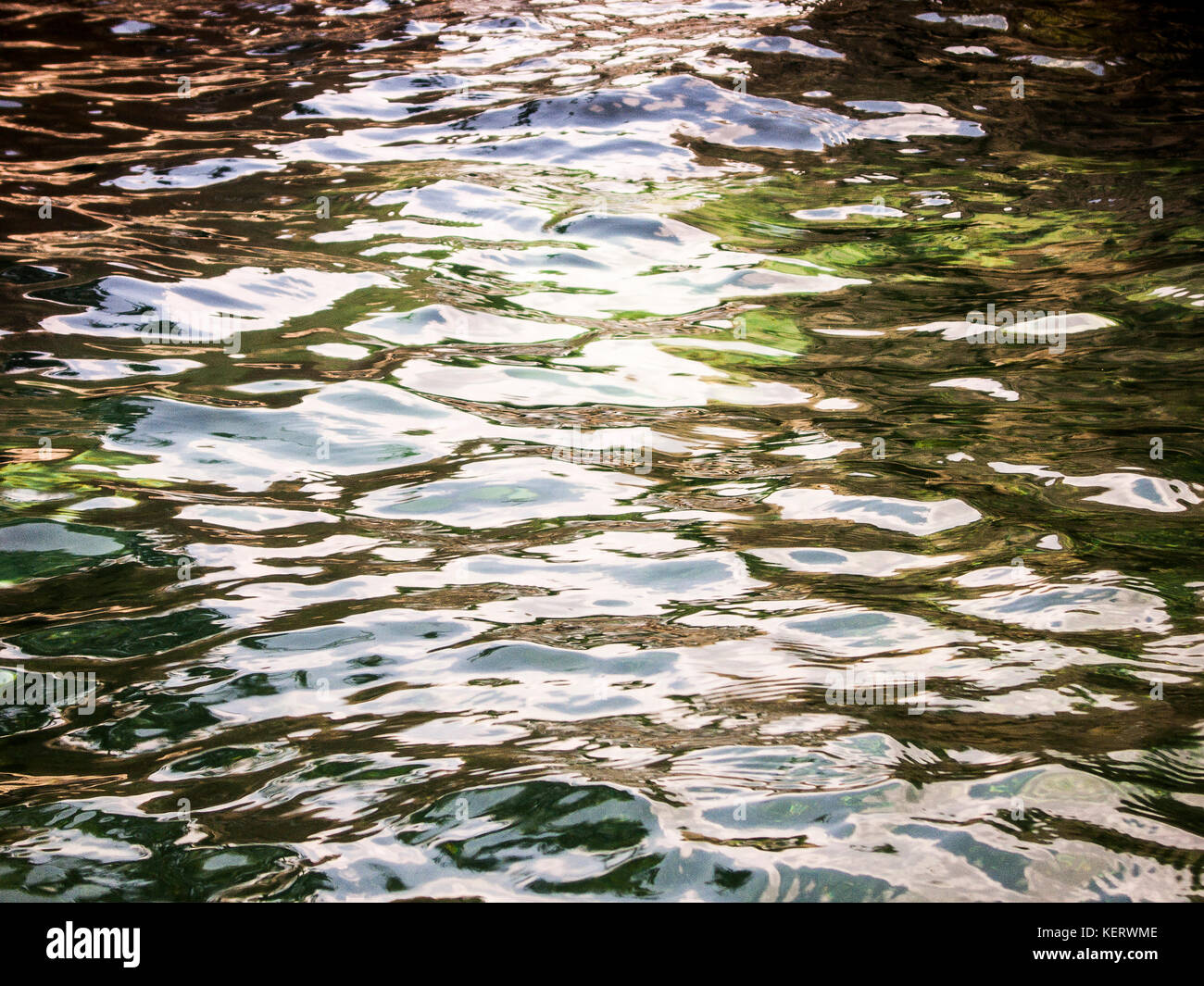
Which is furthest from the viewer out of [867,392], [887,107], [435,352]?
[887,107]

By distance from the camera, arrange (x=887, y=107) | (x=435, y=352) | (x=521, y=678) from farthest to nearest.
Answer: (x=887, y=107), (x=435, y=352), (x=521, y=678)

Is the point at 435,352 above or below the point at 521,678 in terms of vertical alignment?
above

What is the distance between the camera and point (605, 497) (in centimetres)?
449

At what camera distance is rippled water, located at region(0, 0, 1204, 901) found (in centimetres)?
280

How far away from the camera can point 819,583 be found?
12.6ft

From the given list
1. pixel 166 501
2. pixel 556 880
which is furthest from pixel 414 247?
pixel 556 880

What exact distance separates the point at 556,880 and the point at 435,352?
3627 mm

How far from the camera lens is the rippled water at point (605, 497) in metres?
2.80

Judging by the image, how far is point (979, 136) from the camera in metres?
8.78

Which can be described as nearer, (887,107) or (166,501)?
(166,501)
